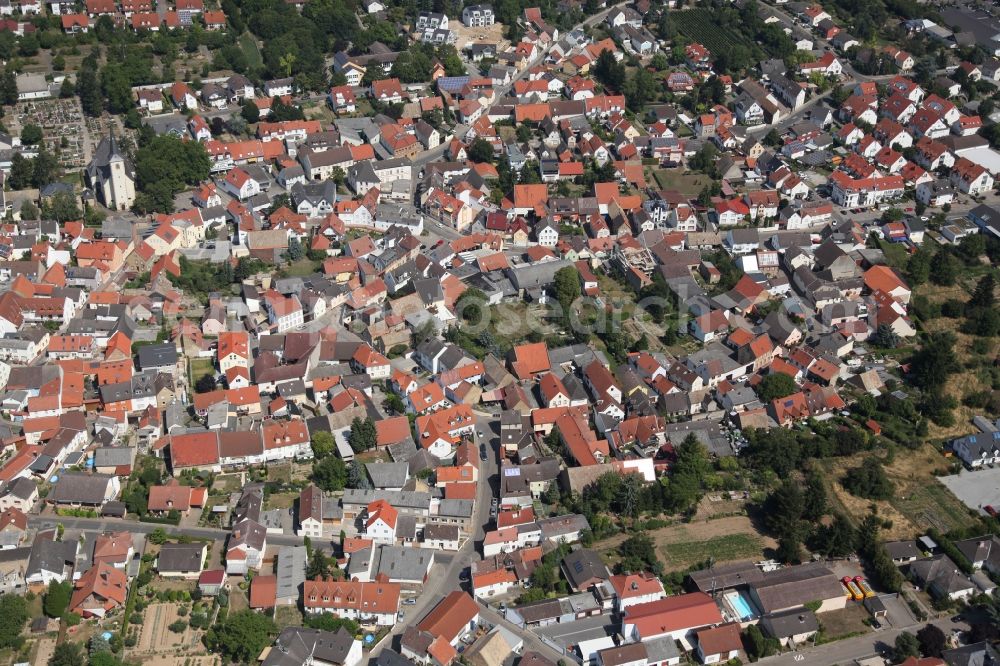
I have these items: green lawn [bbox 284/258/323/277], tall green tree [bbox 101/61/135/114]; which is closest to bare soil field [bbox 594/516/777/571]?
green lawn [bbox 284/258/323/277]

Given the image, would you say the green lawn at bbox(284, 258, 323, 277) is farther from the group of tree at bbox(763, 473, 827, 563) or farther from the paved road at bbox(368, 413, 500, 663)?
the group of tree at bbox(763, 473, 827, 563)

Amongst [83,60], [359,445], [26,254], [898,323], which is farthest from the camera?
[83,60]

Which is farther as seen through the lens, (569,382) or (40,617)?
(569,382)

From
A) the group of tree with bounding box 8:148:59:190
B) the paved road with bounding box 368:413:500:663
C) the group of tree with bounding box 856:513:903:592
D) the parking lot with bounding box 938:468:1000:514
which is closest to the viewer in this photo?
the paved road with bounding box 368:413:500:663

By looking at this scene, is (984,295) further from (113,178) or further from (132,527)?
(113,178)

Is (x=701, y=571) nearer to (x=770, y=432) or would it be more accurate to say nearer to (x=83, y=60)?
(x=770, y=432)

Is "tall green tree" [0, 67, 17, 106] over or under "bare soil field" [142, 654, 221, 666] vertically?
over

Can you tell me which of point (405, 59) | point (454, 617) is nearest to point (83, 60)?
point (405, 59)

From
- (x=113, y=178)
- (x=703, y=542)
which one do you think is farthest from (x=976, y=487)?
(x=113, y=178)
